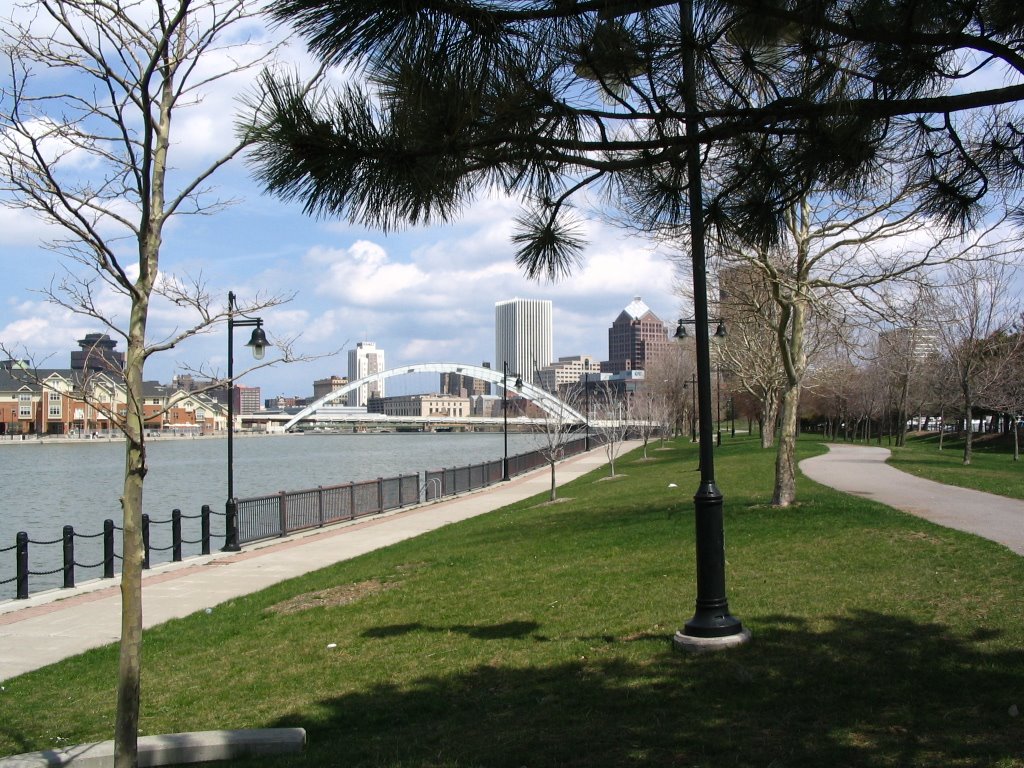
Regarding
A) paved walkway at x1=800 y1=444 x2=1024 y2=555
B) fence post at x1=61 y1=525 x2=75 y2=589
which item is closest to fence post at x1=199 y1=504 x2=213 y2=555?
Answer: fence post at x1=61 y1=525 x2=75 y2=589

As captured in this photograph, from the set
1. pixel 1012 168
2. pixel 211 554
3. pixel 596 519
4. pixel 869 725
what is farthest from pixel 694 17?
pixel 211 554

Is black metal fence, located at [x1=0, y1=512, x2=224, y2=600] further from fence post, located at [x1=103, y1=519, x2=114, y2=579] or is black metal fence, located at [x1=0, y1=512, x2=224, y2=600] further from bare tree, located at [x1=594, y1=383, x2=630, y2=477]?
bare tree, located at [x1=594, y1=383, x2=630, y2=477]

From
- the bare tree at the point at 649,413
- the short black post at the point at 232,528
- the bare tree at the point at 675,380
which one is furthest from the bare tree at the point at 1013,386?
the short black post at the point at 232,528

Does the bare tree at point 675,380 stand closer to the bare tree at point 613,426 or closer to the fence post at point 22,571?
the bare tree at point 613,426

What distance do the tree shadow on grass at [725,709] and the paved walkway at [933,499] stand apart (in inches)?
196

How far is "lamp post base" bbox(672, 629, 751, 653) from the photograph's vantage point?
7184mm

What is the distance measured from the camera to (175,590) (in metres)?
14.6

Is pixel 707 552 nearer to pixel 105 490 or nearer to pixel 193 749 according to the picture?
pixel 193 749

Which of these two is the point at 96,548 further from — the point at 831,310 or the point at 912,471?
the point at 912,471

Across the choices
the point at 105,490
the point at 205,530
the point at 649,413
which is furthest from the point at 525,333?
the point at 205,530

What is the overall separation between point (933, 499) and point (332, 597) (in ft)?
37.3

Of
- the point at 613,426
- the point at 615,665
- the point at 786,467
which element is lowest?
the point at 615,665

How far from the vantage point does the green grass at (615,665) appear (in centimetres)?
541

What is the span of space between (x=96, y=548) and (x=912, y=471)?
21.0m
